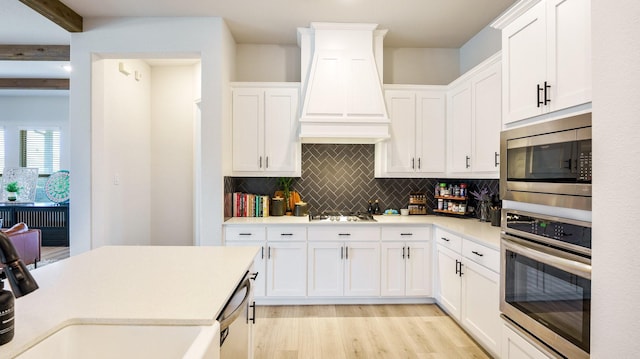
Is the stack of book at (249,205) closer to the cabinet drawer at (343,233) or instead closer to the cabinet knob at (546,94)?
the cabinet drawer at (343,233)

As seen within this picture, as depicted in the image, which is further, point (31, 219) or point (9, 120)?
point (9, 120)

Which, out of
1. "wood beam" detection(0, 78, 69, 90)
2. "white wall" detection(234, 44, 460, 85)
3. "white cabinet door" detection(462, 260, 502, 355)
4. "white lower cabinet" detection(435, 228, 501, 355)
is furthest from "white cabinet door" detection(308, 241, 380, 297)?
"wood beam" detection(0, 78, 69, 90)

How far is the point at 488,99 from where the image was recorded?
8.83ft

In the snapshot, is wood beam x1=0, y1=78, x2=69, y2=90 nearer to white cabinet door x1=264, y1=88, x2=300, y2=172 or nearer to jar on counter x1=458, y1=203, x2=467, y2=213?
white cabinet door x1=264, y1=88, x2=300, y2=172

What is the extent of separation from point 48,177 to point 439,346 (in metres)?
7.63

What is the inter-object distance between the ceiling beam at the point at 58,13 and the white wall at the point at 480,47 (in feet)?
12.9

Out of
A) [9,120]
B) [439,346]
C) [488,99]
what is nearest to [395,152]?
[488,99]

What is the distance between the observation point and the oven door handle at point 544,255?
1283 millimetres

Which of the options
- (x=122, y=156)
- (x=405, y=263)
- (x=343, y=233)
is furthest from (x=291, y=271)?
(x=122, y=156)

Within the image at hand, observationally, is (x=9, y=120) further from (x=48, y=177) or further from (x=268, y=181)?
(x=268, y=181)

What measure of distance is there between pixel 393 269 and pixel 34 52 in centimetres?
499

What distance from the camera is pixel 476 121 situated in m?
2.89

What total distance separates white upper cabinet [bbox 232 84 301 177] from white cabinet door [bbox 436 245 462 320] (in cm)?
177

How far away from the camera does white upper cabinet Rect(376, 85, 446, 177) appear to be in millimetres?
3533
